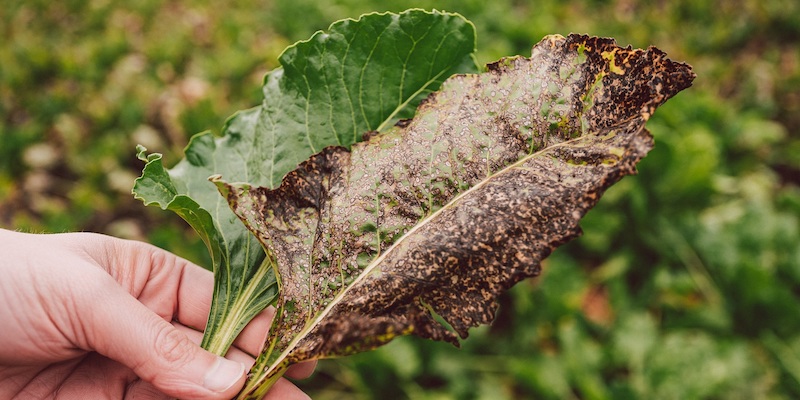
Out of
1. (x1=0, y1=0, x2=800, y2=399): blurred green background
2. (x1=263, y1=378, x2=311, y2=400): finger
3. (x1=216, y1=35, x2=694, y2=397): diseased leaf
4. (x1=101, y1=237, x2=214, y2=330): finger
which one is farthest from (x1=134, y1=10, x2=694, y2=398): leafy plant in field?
(x1=0, y1=0, x2=800, y2=399): blurred green background

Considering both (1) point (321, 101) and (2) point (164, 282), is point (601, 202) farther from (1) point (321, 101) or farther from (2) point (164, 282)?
(2) point (164, 282)

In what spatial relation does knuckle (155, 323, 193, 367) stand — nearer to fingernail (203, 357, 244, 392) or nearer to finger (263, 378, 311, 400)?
fingernail (203, 357, 244, 392)

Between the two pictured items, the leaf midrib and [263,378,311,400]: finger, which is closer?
the leaf midrib

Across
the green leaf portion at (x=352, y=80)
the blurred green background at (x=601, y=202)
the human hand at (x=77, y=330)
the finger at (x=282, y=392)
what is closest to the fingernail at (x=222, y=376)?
the human hand at (x=77, y=330)

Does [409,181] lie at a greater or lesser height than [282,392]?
greater

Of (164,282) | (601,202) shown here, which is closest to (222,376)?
(164,282)

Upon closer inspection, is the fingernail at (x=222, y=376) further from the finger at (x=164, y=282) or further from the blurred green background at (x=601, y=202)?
the blurred green background at (x=601, y=202)
